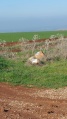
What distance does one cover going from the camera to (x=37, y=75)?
16141mm

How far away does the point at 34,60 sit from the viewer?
1911cm

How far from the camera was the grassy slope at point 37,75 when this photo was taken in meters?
15.0

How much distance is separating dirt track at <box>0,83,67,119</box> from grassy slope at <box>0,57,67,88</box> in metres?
→ 0.68

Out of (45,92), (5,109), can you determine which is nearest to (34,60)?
(45,92)

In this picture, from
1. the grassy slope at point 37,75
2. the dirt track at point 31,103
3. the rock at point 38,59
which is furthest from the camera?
the rock at point 38,59

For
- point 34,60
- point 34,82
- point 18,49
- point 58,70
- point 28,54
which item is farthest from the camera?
point 18,49

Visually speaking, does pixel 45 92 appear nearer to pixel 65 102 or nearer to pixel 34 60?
pixel 65 102

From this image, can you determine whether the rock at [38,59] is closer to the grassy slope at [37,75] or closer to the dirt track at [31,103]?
the grassy slope at [37,75]

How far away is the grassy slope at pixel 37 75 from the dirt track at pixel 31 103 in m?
0.68

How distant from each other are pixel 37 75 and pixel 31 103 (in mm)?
5067

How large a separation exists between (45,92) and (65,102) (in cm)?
212

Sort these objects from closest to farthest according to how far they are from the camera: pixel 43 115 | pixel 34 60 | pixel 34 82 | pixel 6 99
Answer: pixel 43 115 < pixel 6 99 < pixel 34 82 < pixel 34 60

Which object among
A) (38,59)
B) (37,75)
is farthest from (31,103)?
(38,59)

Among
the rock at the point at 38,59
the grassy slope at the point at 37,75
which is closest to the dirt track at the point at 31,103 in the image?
the grassy slope at the point at 37,75
